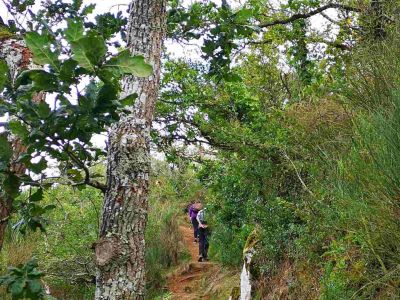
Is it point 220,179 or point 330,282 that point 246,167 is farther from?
point 330,282

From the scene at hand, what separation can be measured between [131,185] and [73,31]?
30.4 inches

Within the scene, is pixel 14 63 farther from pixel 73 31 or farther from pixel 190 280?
pixel 190 280

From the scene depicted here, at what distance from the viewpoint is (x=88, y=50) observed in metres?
1.11

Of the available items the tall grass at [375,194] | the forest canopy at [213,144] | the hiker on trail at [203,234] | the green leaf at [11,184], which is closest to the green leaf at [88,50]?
the forest canopy at [213,144]

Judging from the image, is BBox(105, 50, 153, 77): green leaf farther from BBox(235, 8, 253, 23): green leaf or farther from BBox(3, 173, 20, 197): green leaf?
BBox(235, 8, 253, 23): green leaf

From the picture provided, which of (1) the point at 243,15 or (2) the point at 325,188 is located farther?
(2) the point at 325,188

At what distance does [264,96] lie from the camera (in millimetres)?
9594

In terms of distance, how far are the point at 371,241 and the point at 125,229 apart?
208 centimetres

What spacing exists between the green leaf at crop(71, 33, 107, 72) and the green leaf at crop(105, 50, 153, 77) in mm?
41

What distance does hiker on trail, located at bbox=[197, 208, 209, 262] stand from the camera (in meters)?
10.6

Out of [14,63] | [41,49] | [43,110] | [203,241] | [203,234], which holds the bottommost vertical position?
[203,241]

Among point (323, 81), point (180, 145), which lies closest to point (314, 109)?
point (323, 81)

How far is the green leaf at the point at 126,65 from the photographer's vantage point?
1.16 meters

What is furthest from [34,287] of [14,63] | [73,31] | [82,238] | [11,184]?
[82,238]
